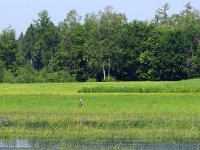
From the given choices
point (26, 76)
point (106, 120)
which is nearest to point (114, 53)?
point (26, 76)

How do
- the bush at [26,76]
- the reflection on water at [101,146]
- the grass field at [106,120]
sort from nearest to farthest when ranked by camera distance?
the reflection on water at [101,146] → the grass field at [106,120] → the bush at [26,76]

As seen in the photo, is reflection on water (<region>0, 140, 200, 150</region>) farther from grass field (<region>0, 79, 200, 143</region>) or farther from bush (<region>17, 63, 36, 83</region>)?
bush (<region>17, 63, 36, 83</region>)

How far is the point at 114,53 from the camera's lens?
337 ft

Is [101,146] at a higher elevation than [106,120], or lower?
lower

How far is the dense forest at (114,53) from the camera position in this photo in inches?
3969

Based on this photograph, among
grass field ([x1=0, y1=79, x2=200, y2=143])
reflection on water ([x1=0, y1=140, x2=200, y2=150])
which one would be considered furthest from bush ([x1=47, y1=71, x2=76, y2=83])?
reflection on water ([x1=0, y1=140, x2=200, y2=150])

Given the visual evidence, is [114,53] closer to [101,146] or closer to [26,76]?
[26,76]

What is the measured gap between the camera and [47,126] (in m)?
30.9

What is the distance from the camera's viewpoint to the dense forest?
10081 cm

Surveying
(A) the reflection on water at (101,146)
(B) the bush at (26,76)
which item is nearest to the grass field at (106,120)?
(A) the reflection on water at (101,146)

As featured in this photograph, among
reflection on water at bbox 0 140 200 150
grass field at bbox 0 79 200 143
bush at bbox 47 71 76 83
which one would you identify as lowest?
reflection on water at bbox 0 140 200 150

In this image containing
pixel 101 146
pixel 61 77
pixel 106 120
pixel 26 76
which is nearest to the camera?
pixel 101 146

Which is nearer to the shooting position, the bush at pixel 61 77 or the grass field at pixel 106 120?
the grass field at pixel 106 120

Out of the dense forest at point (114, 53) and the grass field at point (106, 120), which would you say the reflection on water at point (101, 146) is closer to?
the grass field at point (106, 120)
